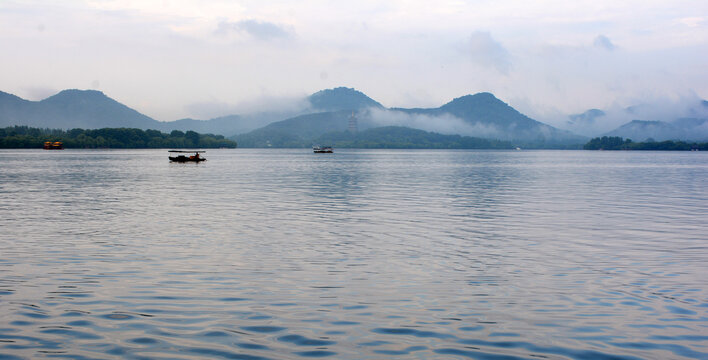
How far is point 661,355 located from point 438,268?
10.6 m

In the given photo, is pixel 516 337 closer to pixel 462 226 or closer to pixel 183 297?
pixel 183 297

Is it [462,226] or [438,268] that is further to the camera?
[462,226]

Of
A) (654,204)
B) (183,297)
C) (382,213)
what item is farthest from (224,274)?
(654,204)

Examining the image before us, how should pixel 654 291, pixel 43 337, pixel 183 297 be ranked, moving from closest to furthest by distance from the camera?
pixel 43 337 < pixel 183 297 < pixel 654 291

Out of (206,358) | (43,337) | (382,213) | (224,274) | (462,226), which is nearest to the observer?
(206,358)

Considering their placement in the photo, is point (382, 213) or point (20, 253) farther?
point (382, 213)

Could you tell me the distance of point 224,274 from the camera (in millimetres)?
22500

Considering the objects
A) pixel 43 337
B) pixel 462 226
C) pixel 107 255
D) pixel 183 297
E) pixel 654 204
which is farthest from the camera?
pixel 654 204

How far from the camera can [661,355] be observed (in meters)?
14.0

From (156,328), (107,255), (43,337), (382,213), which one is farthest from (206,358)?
(382,213)

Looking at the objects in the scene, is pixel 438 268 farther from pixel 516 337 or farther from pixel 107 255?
pixel 107 255

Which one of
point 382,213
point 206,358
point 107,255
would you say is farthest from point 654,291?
point 382,213

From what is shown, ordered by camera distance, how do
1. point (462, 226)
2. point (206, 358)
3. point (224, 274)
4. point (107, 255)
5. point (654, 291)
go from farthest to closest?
point (462, 226), point (107, 255), point (224, 274), point (654, 291), point (206, 358)

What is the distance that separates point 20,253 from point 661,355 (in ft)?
83.1
